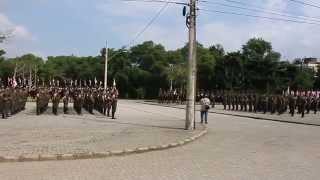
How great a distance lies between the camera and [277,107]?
54.4 metres

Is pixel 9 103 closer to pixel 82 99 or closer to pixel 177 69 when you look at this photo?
pixel 82 99

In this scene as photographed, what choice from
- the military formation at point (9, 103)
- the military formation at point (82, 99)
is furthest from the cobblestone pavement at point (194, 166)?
the military formation at point (82, 99)

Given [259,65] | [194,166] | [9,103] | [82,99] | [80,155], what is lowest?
[194,166]

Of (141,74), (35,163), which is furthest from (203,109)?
(141,74)

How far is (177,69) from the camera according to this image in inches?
4532

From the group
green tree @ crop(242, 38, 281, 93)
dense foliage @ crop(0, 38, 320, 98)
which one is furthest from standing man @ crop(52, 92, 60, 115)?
green tree @ crop(242, 38, 281, 93)

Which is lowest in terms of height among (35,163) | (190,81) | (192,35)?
(35,163)

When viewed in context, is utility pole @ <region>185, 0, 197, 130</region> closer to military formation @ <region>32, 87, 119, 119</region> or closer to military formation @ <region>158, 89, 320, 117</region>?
military formation @ <region>32, 87, 119, 119</region>

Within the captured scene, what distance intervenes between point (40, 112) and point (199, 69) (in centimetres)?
→ 8207

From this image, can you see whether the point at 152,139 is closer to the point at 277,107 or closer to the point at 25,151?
the point at 25,151

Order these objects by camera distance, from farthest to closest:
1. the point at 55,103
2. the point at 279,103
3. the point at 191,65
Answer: the point at 279,103
the point at 55,103
the point at 191,65

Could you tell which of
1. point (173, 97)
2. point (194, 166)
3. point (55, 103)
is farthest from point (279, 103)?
point (194, 166)

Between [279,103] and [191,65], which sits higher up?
[191,65]

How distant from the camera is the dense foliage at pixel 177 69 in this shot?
373ft
